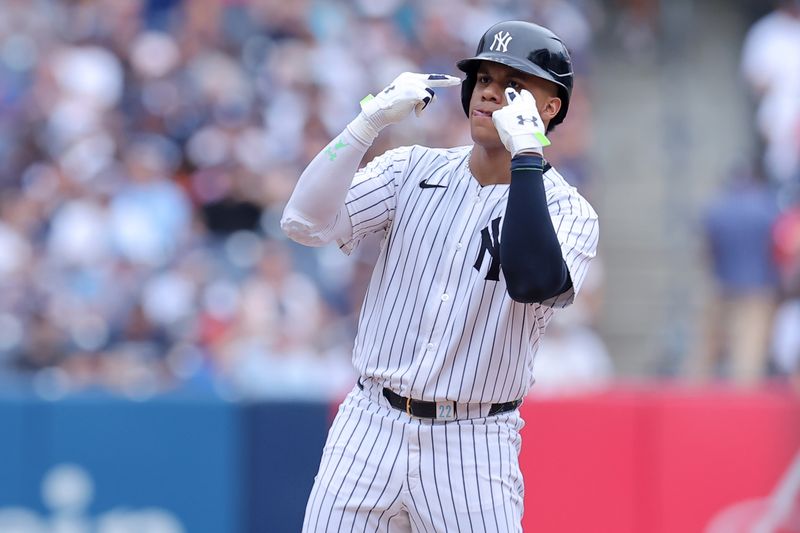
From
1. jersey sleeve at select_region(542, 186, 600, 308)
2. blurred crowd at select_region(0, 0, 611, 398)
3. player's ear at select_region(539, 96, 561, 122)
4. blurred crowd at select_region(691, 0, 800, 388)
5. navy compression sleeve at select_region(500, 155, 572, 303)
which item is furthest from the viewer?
blurred crowd at select_region(691, 0, 800, 388)

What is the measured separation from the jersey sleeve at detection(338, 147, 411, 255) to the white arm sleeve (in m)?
0.10

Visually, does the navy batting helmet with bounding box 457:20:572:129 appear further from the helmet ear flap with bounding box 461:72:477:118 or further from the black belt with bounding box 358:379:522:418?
the black belt with bounding box 358:379:522:418

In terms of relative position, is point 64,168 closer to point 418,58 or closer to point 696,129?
point 418,58

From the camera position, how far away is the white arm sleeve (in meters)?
3.74

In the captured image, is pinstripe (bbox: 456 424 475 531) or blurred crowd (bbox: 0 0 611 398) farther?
blurred crowd (bbox: 0 0 611 398)

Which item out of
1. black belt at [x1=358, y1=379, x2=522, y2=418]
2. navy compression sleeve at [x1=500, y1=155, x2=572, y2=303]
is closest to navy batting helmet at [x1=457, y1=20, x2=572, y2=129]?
navy compression sleeve at [x1=500, y1=155, x2=572, y2=303]

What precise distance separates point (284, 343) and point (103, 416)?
174 cm

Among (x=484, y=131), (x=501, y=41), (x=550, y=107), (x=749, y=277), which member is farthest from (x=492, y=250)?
(x=749, y=277)

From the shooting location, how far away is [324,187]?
3752 millimetres

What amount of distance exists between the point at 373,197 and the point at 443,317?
406 millimetres

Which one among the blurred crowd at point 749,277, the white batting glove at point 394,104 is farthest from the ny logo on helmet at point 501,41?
the blurred crowd at point 749,277

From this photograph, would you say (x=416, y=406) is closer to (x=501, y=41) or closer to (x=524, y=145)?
(x=524, y=145)

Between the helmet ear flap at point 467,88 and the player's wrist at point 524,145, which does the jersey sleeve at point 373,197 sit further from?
the player's wrist at point 524,145

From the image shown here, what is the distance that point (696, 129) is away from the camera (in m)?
12.7
